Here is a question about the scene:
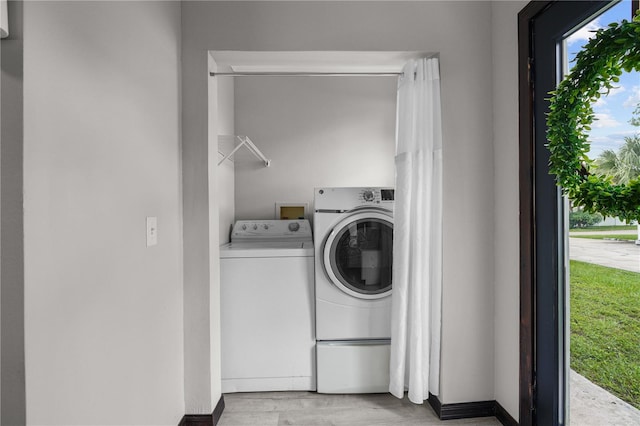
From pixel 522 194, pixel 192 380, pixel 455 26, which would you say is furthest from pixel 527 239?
pixel 192 380

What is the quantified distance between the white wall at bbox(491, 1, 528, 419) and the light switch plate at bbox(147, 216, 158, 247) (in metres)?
1.68

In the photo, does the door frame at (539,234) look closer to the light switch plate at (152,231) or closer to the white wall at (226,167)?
the light switch plate at (152,231)

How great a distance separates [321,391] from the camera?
224cm

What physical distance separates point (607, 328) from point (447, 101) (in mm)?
1252

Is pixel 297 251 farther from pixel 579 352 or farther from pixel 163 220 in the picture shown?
pixel 579 352

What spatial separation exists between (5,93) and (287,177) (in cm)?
238

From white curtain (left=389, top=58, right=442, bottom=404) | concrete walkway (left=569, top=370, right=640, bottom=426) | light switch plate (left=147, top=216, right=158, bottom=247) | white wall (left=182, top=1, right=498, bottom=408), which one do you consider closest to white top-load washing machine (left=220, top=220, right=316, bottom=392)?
white wall (left=182, top=1, right=498, bottom=408)

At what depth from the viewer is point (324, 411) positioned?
2.07m

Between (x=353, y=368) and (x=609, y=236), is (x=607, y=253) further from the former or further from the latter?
(x=353, y=368)

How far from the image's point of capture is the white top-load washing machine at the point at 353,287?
223cm

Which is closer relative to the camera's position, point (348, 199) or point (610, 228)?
point (610, 228)

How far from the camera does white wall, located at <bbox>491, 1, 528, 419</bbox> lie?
69.5 inches

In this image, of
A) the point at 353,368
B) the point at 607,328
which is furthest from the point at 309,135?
the point at 607,328

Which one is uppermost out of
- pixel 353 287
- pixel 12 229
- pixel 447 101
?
pixel 447 101
